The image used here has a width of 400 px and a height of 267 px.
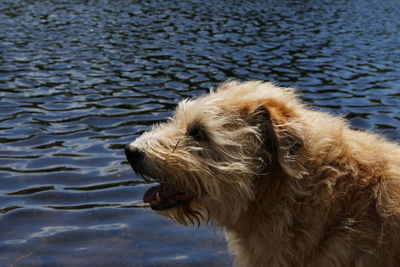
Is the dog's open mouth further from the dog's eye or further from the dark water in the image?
the dark water

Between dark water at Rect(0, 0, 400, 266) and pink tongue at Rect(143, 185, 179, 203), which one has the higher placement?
pink tongue at Rect(143, 185, 179, 203)

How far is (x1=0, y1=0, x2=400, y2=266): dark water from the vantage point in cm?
645

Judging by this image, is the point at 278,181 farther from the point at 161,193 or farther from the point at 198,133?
the point at 161,193

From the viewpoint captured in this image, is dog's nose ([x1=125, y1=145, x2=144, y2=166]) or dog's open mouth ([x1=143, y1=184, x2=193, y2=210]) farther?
dog's open mouth ([x1=143, y1=184, x2=193, y2=210])

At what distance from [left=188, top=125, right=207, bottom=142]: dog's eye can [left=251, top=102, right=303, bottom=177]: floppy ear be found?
401 millimetres

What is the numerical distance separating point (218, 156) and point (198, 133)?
0.82 feet

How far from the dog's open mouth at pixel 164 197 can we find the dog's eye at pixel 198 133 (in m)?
0.45

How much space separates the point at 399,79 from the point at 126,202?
10.5m

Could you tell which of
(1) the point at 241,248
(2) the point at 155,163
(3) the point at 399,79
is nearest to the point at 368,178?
(1) the point at 241,248

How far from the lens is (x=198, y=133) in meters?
4.36

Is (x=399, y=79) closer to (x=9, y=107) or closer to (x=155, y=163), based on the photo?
(x=9, y=107)

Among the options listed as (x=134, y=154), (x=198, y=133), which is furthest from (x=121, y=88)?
(x=134, y=154)

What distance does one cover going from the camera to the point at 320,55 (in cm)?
1875

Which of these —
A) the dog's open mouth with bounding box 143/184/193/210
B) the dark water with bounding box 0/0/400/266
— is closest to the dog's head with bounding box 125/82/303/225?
the dog's open mouth with bounding box 143/184/193/210
